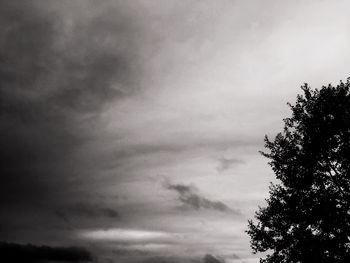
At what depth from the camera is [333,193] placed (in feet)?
67.6

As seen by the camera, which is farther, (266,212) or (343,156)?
(266,212)

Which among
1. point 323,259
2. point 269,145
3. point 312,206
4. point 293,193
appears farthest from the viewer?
point 269,145

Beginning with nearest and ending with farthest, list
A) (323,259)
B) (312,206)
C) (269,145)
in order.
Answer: (323,259), (312,206), (269,145)

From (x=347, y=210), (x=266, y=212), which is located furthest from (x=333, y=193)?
(x=266, y=212)

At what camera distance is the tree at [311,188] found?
65.5 ft

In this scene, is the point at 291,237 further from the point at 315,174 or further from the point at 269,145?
the point at 269,145

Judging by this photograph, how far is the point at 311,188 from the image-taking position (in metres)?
21.8

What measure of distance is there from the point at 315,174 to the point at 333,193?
159 centimetres

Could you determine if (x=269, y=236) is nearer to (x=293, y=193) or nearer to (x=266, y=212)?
(x=266, y=212)

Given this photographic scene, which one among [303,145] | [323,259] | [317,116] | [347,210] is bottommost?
[323,259]

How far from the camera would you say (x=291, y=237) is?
2155 centimetres

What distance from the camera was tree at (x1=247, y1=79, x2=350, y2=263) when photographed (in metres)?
20.0

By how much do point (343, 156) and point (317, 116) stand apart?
3.19 metres

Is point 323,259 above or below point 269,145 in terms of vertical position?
below
